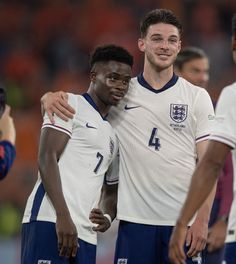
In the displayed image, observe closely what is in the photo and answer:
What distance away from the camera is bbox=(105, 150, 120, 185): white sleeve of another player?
6008 mm

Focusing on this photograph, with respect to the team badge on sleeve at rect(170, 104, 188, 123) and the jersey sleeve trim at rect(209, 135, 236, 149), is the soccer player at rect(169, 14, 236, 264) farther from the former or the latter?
the team badge on sleeve at rect(170, 104, 188, 123)

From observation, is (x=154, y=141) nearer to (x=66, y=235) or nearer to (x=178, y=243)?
(x=66, y=235)

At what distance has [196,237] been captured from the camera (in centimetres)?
570

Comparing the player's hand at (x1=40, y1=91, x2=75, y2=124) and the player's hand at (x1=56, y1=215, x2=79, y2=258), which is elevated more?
the player's hand at (x1=40, y1=91, x2=75, y2=124)

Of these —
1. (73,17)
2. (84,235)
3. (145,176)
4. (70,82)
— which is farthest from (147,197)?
(73,17)

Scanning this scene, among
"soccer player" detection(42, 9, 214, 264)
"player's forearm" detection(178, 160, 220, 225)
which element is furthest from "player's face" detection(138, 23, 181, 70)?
"player's forearm" detection(178, 160, 220, 225)

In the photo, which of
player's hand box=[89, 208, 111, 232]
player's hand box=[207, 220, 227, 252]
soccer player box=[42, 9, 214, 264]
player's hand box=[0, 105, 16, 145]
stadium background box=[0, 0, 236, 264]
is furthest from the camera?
stadium background box=[0, 0, 236, 264]

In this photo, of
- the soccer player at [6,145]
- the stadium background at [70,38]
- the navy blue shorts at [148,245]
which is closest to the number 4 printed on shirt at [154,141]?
the navy blue shorts at [148,245]

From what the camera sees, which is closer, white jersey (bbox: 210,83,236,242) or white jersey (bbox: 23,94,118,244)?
white jersey (bbox: 210,83,236,242)

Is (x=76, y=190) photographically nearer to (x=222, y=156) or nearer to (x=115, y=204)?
→ (x=115, y=204)

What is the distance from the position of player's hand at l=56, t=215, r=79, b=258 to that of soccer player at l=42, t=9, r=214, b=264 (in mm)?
513

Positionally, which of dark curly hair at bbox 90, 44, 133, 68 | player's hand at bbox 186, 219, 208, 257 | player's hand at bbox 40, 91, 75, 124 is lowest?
player's hand at bbox 186, 219, 208, 257

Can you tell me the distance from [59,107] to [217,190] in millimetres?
2177

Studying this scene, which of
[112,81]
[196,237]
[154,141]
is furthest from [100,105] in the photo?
[196,237]
